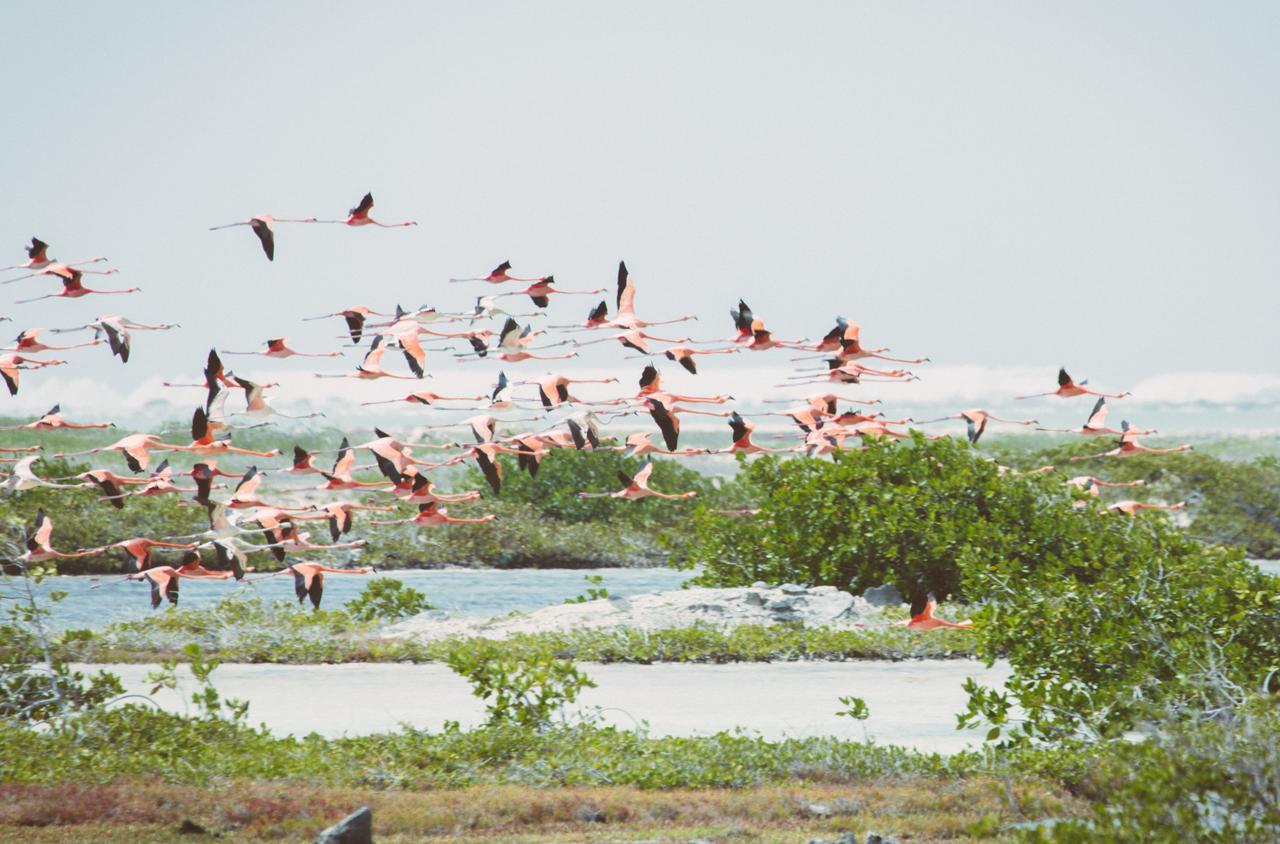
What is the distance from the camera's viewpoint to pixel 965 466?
47.9ft

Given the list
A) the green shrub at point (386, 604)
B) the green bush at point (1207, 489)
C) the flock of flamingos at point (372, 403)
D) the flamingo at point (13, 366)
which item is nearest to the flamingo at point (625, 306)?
the flock of flamingos at point (372, 403)

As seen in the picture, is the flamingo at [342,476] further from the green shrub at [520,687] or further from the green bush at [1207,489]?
the green bush at [1207,489]

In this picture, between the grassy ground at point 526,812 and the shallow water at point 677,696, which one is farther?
the shallow water at point 677,696

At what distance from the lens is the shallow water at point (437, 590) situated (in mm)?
16984

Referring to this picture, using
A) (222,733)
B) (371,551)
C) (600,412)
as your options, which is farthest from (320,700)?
(371,551)

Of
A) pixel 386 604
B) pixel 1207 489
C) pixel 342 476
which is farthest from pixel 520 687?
pixel 1207 489

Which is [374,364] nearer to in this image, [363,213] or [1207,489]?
[363,213]

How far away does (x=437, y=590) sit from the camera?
19516mm

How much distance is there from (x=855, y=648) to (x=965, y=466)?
10.7 ft

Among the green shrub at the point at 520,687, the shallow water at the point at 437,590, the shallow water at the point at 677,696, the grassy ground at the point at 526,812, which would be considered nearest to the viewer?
the grassy ground at the point at 526,812

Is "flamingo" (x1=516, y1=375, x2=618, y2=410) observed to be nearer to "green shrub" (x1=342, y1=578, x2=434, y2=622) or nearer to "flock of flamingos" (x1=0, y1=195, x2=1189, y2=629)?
"flock of flamingos" (x1=0, y1=195, x2=1189, y2=629)

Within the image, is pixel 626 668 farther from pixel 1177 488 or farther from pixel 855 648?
pixel 1177 488

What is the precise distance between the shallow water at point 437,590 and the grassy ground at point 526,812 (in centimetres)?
812

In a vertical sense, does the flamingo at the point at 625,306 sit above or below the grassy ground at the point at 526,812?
above
